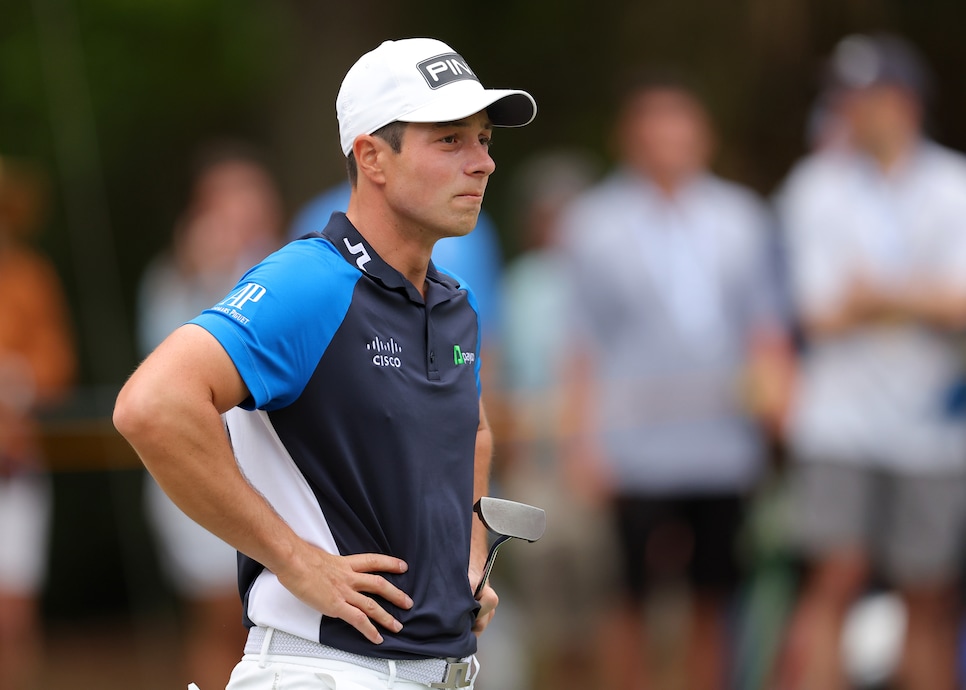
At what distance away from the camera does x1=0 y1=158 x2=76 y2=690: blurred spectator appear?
8141 millimetres

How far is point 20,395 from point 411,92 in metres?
5.51

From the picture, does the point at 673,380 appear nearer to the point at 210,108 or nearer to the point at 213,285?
the point at 213,285

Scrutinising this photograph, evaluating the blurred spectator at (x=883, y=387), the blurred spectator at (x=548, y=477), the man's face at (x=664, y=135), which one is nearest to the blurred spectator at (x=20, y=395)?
the blurred spectator at (x=548, y=477)

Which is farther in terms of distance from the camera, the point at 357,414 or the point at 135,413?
the point at 357,414

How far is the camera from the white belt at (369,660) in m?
3.38

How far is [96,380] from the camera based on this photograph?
37.8 ft

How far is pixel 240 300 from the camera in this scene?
321 centimetres

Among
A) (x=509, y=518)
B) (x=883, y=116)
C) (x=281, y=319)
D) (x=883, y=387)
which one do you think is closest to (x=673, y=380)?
(x=883, y=387)

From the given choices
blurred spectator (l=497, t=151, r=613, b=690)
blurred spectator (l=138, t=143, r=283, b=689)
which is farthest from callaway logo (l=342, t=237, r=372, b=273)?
blurred spectator (l=138, t=143, r=283, b=689)

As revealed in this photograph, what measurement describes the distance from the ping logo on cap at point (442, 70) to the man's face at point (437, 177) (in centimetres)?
10

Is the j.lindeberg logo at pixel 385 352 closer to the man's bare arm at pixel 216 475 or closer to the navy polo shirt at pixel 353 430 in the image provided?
the navy polo shirt at pixel 353 430

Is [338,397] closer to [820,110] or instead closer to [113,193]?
[820,110]

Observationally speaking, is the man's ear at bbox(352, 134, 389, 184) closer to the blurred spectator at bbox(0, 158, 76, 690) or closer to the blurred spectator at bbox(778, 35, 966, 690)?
the blurred spectator at bbox(778, 35, 966, 690)

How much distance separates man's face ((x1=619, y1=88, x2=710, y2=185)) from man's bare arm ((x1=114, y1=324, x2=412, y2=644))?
170 inches
